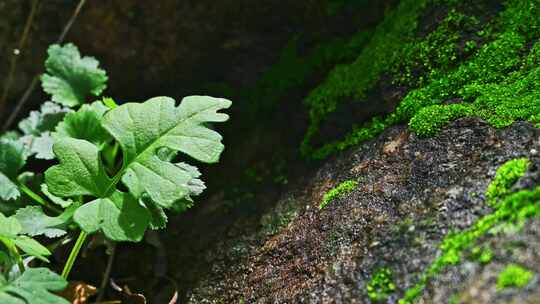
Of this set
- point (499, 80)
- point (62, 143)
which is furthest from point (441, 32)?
point (62, 143)

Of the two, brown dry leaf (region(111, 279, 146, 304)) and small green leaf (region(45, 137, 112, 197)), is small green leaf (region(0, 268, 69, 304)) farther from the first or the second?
brown dry leaf (region(111, 279, 146, 304))

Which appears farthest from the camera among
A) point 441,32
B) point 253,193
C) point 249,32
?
point 249,32

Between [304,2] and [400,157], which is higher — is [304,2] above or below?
above

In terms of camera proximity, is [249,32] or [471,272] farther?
[249,32]

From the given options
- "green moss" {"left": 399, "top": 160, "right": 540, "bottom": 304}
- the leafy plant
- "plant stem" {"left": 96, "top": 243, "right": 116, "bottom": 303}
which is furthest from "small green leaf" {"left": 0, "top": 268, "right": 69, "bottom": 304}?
"green moss" {"left": 399, "top": 160, "right": 540, "bottom": 304}

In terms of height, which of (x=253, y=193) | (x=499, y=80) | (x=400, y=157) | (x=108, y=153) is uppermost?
(x=499, y=80)

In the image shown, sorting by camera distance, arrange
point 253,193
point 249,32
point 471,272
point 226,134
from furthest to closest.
A: point 249,32 → point 226,134 → point 253,193 → point 471,272

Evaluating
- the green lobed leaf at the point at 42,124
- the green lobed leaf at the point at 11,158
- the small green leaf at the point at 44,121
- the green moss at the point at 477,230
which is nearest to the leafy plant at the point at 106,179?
the green lobed leaf at the point at 11,158

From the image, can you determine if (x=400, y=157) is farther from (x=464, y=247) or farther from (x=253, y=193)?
(x=253, y=193)
